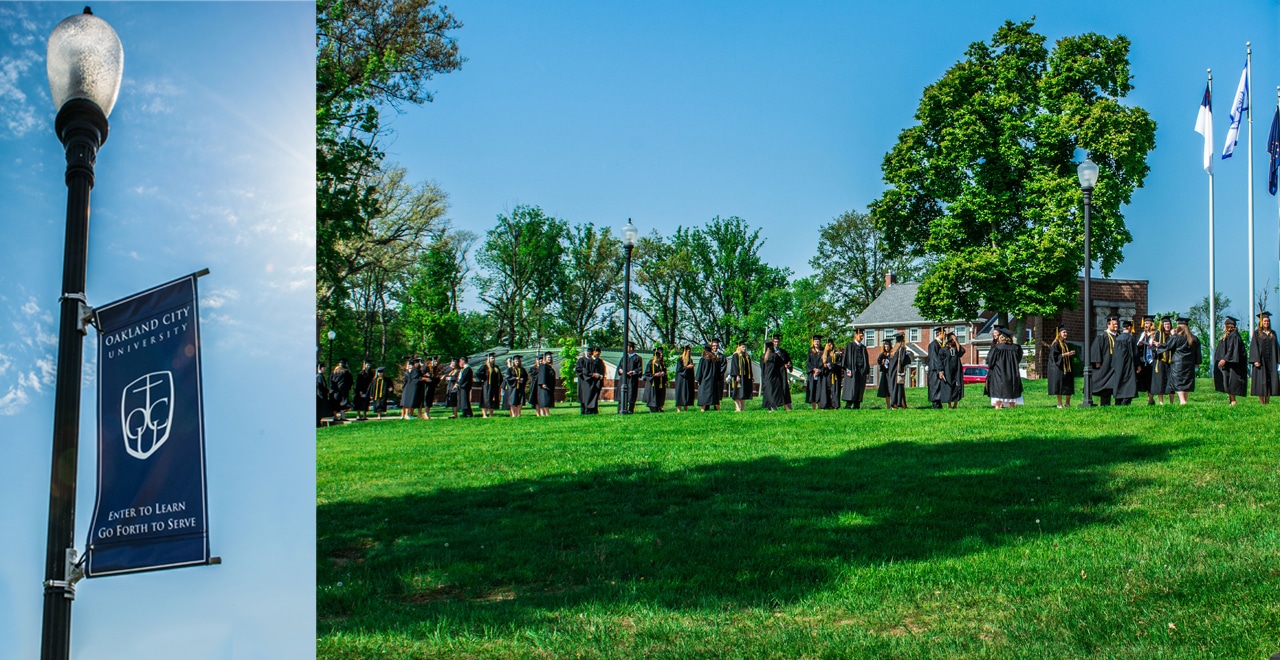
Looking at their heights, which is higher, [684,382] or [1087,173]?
[1087,173]

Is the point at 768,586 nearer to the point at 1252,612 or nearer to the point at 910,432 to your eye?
the point at 1252,612

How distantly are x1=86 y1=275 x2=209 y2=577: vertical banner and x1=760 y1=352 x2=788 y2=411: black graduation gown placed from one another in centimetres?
1690

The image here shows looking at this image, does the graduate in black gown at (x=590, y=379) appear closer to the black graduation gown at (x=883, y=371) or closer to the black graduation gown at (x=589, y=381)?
the black graduation gown at (x=589, y=381)

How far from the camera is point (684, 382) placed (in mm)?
23734

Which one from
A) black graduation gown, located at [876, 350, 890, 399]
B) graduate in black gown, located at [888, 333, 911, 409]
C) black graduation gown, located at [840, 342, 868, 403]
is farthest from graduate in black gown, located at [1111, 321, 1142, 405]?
black graduation gown, located at [840, 342, 868, 403]

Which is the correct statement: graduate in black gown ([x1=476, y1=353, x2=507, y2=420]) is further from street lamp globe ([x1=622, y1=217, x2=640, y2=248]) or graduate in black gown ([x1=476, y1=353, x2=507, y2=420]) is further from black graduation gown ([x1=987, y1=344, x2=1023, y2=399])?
black graduation gown ([x1=987, y1=344, x2=1023, y2=399])

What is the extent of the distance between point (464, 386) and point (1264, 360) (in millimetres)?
18066

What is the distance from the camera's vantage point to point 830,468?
10.9 m

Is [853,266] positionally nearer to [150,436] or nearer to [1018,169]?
[1018,169]

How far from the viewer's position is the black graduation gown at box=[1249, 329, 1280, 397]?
17375mm

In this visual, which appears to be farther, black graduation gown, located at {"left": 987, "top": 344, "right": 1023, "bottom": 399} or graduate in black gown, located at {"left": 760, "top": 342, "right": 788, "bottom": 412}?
graduate in black gown, located at {"left": 760, "top": 342, "right": 788, "bottom": 412}

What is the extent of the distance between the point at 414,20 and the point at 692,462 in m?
12.3

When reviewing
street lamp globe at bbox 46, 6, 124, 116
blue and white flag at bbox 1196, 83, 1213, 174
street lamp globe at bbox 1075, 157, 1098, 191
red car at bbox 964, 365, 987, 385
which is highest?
blue and white flag at bbox 1196, 83, 1213, 174

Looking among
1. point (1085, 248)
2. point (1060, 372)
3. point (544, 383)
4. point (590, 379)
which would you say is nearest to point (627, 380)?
point (590, 379)
